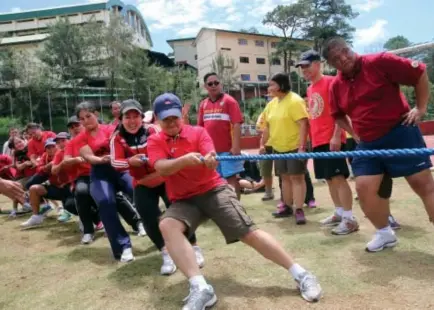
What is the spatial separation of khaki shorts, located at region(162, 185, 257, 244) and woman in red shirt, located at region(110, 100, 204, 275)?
70 centimetres

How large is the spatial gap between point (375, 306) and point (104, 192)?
9.39 ft

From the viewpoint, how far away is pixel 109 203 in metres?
4.46

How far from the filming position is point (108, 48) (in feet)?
140

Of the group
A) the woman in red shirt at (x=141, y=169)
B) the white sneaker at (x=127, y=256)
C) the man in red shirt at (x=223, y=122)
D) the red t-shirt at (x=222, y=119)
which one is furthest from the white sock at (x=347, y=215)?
the white sneaker at (x=127, y=256)

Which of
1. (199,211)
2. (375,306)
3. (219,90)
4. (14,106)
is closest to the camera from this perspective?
(375,306)

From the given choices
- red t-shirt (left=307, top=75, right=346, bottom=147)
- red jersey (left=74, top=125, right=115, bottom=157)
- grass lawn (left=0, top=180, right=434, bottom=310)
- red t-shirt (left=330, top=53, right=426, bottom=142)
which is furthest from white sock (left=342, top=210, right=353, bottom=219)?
red jersey (left=74, top=125, right=115, bottom=157)

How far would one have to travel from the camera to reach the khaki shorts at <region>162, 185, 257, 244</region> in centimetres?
319

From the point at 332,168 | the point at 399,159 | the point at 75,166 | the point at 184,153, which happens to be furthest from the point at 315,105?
the point at 75,166

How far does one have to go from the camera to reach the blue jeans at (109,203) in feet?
14.5

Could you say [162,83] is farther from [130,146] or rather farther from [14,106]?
[130,146]

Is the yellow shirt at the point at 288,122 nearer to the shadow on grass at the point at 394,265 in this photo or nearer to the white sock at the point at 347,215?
the white sock at the point at 347,215

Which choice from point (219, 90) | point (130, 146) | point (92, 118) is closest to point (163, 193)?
point (130, 146)

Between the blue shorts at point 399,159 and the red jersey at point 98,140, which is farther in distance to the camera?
the red jersey at point 98,140

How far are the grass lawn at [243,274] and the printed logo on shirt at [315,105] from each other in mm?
1303
